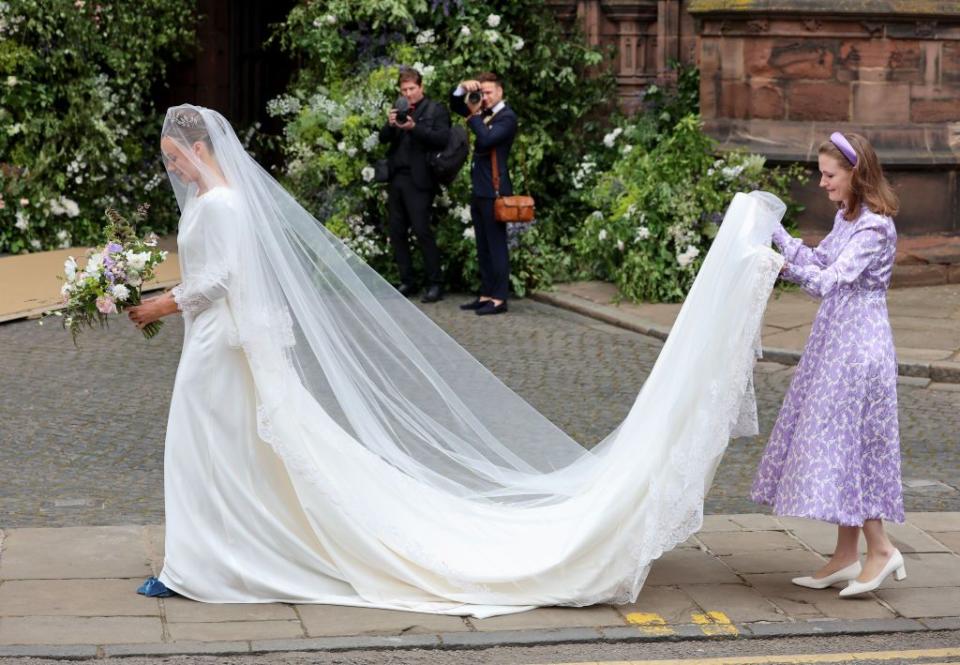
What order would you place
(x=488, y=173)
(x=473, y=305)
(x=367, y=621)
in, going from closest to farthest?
(x=367, y=621) < (x=488, y=173) < (x=473, y=305)

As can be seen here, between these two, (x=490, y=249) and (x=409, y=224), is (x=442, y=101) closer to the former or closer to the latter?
(x=409, y=224)

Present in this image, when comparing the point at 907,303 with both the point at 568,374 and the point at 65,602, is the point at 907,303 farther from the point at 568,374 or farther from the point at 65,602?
the point at 65,602

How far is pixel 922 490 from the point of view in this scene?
814cm

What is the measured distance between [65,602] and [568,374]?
5.30m

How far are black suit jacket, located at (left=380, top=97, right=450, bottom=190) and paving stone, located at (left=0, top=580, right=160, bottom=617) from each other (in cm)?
746

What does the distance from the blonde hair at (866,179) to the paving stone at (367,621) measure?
2.30 meters

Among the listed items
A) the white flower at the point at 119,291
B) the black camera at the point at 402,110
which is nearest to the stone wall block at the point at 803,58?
the black camera at the point at 402,110

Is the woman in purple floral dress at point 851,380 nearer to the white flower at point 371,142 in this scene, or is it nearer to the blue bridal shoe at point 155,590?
the blue bridal shoe at point 155,590

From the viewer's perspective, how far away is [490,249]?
1331 centimetres

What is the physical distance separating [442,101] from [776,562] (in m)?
8.52

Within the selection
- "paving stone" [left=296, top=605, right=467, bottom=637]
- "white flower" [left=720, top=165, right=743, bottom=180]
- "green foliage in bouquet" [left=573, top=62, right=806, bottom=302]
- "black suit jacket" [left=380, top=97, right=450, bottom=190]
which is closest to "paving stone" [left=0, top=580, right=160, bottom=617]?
"paving stone" [left=296, top=605, right=467, bottom=637]

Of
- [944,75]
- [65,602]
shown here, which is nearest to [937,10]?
[944,75]

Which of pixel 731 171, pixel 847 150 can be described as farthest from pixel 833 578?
pixel 731 171

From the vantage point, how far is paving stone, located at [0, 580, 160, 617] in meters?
6.01
